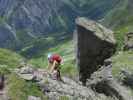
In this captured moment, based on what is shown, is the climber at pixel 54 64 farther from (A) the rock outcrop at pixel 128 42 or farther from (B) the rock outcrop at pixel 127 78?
(A) the rock outcrop at pixel 128 42

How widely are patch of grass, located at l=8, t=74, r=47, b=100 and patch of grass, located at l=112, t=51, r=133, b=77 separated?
8.63 metres

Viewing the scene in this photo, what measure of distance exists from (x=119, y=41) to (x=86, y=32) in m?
4.97

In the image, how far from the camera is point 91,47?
48.1 meters

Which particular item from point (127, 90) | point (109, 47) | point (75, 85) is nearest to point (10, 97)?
point (75, 85)

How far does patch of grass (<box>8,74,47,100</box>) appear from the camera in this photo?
24.5 metres

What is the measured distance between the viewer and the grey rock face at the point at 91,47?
46.2 meters

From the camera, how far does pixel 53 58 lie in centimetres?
3203

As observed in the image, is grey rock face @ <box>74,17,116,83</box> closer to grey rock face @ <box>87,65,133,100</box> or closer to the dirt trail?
grey rock face @ <box>87,65,133,100</box>

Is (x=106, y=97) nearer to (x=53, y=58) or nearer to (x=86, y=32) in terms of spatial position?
(x=53, y=58)

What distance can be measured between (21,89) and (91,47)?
919 inches

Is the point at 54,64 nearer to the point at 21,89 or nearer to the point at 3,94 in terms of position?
the point at 21,89

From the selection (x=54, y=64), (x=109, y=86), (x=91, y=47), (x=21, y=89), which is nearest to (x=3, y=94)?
(x=21, y=89)

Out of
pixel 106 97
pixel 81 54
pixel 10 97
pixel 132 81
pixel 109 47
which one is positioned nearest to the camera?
pixel 10 97

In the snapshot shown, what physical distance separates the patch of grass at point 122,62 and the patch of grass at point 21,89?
8633 mm
